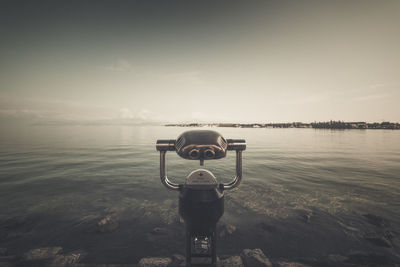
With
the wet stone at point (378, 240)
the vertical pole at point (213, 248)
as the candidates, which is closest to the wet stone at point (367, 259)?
the wet stone at point (378, 240)

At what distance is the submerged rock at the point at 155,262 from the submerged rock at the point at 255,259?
55.2 inches

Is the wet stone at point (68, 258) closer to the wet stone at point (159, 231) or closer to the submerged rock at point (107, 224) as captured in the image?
the submerged rock at point (107, 224)

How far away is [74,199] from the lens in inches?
237

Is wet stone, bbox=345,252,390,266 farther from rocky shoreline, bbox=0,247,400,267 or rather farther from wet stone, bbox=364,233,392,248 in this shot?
wet stone, bbox=364,233,392,248

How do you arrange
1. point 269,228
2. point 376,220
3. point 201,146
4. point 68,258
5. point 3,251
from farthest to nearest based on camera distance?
point 376,220, point 269,228, point 3,251, point 68,258, point 201,146

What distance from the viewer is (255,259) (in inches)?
122

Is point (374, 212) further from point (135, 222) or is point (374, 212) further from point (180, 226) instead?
point (135, 222)

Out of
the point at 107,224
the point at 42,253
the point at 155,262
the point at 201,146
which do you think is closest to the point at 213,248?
the point at 201,146

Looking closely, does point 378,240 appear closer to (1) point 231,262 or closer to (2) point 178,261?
(1) point 231,262

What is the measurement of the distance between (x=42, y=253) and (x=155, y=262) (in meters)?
2.29

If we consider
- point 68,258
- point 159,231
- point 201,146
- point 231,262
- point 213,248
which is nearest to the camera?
point 201,146

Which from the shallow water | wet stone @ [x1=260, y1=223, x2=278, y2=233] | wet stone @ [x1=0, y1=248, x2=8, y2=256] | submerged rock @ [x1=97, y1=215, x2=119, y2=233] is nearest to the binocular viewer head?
the shallow water

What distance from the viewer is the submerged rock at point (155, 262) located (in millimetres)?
2980

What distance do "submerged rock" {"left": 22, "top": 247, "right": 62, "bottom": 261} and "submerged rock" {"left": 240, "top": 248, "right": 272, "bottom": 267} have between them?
369 centimetres
